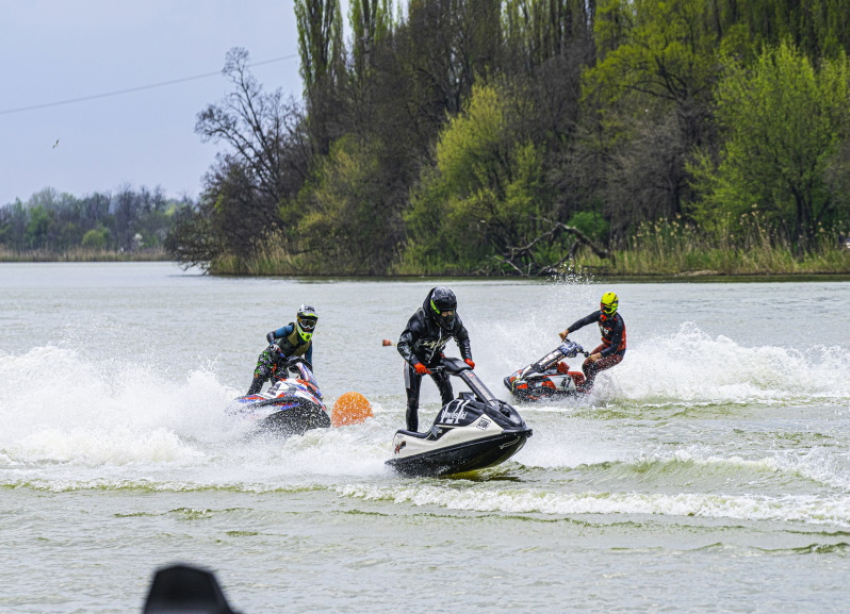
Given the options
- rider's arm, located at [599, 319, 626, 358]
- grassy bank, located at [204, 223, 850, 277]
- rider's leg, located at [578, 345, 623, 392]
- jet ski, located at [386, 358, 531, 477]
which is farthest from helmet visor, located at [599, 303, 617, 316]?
grassy bank, located at [204, 223, 850, 277]

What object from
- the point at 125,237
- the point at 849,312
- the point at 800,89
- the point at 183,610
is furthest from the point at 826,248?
the point at 125,237

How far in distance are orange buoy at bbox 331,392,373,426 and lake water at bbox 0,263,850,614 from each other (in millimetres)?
320

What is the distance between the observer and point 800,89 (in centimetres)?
4700

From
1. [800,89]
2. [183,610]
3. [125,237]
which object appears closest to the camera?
[183,610]

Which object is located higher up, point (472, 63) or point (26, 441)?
point (472, 63)

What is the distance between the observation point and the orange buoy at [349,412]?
14914 mm

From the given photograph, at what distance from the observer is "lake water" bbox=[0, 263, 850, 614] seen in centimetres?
756

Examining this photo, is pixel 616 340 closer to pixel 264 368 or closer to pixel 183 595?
pixel 264 368

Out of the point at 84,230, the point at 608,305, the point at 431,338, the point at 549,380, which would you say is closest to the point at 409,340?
the point at 431,338

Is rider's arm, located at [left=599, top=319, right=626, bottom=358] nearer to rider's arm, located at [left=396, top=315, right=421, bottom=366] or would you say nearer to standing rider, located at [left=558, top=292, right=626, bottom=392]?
standing rider, located at [left=558, top=292, right=626, bottom=392]

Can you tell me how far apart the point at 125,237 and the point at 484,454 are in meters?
186

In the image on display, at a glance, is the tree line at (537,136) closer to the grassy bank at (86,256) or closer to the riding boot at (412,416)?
the riding boot at (412,416)

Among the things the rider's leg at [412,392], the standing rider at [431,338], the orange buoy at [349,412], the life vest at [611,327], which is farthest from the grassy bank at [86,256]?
the standing rider at [431,338]

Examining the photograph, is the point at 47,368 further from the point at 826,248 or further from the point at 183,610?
the point at 826,248
